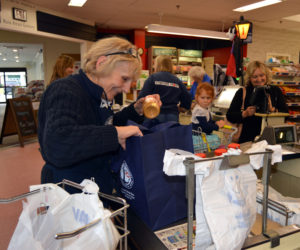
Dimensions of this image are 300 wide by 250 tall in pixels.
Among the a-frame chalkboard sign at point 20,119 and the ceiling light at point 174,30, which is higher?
the ceiling light at point 174,30

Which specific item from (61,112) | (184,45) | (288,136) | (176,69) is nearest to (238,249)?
(61,112)

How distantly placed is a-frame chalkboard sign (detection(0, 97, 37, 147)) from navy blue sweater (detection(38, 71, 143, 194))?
20.0 feet

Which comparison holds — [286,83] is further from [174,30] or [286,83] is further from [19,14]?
[19,14]

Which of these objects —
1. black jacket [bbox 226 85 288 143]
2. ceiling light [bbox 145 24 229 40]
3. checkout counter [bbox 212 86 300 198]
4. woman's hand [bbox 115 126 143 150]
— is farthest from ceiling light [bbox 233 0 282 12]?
woman's hand [bbox 115 126 143 150]

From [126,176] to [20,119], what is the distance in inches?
256

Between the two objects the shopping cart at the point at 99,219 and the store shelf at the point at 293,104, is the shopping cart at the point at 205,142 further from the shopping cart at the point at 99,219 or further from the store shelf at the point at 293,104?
the store shelf at the point at 293,104

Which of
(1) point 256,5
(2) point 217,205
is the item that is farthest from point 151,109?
(1) point 256,5

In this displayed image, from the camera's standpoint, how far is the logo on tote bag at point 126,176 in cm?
112

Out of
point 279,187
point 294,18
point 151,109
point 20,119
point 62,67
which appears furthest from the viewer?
point 294,18

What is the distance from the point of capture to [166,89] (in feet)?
11.8

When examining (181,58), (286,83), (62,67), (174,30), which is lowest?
(286,83)

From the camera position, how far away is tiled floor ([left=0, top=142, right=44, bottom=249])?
3096mm

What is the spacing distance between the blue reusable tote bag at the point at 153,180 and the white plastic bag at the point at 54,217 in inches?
9.2

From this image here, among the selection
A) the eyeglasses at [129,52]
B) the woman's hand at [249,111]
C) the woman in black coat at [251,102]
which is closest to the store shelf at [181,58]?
the woman in black coat at [251,102]
